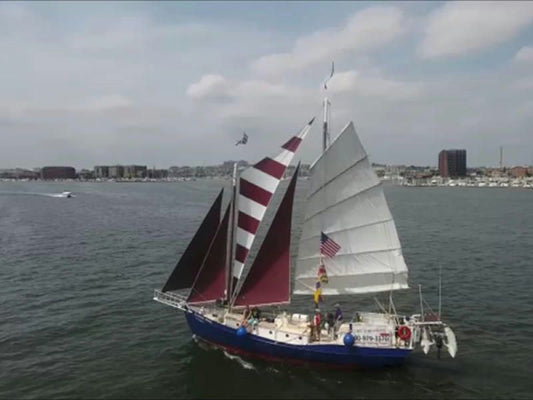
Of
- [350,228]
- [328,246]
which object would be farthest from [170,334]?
[350,228]

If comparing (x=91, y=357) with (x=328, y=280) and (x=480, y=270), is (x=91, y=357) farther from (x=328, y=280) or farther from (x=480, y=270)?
(x=480, y=270)

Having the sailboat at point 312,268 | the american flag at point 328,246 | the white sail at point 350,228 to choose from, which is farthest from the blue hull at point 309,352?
the american flag at point 328,246

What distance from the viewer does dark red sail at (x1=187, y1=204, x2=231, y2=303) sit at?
85.7ft

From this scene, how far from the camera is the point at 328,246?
2494cm

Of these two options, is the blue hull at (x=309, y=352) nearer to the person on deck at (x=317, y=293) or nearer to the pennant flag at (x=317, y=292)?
the person on deck at (x=317, y=293)

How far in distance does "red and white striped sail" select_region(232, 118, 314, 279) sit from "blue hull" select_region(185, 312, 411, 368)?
3.89 meters

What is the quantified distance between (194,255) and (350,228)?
8.11 meters

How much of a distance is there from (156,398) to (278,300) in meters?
7.43

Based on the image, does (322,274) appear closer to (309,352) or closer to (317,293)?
(317,293)

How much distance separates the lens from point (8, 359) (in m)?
24.9

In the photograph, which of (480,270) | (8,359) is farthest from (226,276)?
(480,270)

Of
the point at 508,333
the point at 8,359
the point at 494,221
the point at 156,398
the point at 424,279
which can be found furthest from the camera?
the point at 494,221

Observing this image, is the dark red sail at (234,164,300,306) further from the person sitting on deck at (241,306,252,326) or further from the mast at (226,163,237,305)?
the mast at (226,163,237,305)

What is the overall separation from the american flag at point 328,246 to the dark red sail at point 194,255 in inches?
215
